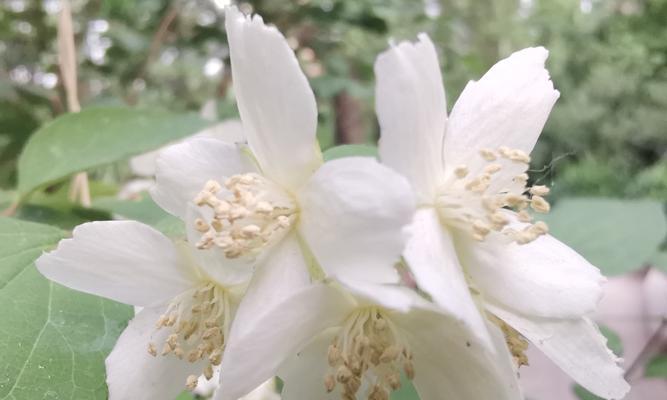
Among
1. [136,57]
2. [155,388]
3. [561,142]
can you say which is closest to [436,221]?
[155,388]

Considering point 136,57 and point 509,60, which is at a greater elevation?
point 509,60

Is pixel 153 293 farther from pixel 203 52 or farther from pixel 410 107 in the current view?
pixel 203 52

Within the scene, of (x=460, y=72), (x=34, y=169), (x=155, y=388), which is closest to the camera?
(x=155, y=388)

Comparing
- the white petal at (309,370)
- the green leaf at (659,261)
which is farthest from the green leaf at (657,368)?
the white petal at (309,370)

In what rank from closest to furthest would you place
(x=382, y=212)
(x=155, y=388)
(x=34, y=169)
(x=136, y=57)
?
(x=382, y=212), (x=155, y=388), (x=34, y=169), (x=136, y=57)

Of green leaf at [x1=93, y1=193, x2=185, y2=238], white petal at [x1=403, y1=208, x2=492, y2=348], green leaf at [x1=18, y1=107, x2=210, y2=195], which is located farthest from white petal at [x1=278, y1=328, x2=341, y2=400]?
green leaf at [x1=18, y1=107, x2=210, y2=195]

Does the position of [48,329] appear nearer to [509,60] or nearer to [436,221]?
[436,221]

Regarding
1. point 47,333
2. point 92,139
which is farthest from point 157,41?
point 47,333

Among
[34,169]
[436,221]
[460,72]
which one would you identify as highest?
[436,221]
